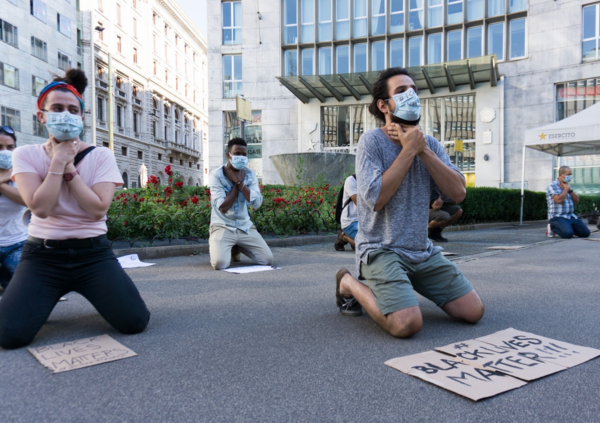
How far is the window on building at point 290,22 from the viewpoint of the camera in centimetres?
2802

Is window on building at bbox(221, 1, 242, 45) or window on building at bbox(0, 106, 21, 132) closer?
window on building at bbox(221, 1, 242, 45)

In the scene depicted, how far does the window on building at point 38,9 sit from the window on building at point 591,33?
37.2 m

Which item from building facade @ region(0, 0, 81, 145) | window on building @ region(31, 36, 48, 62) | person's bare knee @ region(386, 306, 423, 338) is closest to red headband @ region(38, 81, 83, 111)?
person's bare knee @ region(386, 306, 423, 338)

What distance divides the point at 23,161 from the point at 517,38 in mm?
26114

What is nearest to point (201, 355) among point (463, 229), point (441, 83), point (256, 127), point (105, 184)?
point (105, 184)

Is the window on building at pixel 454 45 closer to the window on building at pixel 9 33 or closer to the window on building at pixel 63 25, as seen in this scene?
the window on building at pixel 9 33

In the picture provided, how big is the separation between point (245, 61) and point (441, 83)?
10.8 meters

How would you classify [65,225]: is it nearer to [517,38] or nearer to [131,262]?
[131,262]

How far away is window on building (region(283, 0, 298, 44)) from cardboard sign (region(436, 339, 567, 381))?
88.7ft

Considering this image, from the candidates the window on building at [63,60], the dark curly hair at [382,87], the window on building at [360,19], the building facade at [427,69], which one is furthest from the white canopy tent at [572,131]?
the window on building at [63,60]

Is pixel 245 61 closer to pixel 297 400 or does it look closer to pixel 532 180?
pixel 532 180

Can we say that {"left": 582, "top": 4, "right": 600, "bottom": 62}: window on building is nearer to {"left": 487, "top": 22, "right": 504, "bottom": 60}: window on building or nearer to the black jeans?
{"left": 487, "top": 22, "right": 504, "bottom": 60}: window on building

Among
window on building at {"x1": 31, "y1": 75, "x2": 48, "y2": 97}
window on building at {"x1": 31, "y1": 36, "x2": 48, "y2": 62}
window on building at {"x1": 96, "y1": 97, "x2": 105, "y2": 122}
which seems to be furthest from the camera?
window on building at {"x1": 96, "y1": 97, "x2": 105, "y2": 122}

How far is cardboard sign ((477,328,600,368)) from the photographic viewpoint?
109 inches
